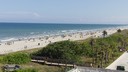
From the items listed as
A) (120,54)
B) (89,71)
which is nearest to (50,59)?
(89,71)

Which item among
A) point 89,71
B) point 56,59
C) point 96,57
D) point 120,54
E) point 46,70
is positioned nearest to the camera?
point 89,71

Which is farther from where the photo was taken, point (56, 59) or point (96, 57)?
point (96, 57)

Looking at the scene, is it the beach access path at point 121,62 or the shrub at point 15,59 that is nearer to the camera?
Result: the shrub at point 15,59

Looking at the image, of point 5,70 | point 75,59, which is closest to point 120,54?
point 75,59

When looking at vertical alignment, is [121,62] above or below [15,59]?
below

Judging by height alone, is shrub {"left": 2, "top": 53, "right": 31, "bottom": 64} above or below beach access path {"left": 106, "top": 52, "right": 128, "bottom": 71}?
above

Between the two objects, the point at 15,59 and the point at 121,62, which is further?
the point at 121,62

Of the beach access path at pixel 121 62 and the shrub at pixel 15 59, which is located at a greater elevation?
the shrub at pixel 15 59

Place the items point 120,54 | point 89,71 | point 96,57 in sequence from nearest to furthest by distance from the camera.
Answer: point 89,71, point 96,57, point 120,54

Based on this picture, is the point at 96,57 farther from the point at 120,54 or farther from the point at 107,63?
the point at 120,54

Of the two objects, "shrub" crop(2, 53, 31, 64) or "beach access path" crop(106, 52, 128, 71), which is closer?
"shrub" crop(2, 53, 31, 64)
